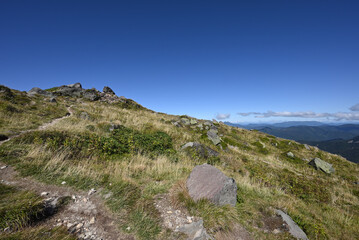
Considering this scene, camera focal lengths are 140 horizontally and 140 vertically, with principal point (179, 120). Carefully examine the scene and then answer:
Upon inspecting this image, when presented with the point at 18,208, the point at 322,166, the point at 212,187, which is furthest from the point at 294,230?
the point at 322,166

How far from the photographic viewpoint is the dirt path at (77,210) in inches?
140

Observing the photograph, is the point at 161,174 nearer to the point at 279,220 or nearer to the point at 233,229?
the point at 233,229

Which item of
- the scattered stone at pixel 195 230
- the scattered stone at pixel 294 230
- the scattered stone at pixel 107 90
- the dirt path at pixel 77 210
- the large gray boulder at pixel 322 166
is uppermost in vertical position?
the scattered stone at pixel 107 90

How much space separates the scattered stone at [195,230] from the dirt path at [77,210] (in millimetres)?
1448

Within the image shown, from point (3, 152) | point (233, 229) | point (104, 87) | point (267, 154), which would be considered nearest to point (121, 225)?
point (233, 229)

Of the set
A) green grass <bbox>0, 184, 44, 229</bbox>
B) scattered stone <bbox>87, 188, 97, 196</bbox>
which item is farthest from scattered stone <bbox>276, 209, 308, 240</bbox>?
green grass <bbox>0, 184, 44, 229</bbox>

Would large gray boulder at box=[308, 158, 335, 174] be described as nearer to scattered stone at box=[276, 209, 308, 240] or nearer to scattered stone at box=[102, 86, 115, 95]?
scattered stone at box=[276, 209, 308, 240]

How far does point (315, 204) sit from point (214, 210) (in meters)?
7.79

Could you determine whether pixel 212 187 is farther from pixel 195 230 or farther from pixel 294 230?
pixel 294 230

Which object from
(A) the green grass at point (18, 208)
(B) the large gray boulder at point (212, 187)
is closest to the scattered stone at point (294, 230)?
(B) the large gray boulder at point (212, 187)

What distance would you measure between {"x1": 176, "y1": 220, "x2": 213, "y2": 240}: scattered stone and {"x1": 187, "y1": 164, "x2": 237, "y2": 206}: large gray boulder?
38.8 inches

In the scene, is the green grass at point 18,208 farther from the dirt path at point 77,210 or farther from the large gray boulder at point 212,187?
the large gray boulder at point 212,187

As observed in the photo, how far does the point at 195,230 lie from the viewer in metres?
3.79

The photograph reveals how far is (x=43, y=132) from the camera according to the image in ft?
28.8
